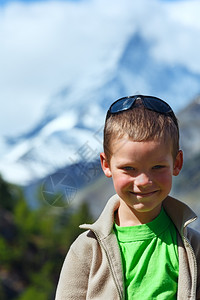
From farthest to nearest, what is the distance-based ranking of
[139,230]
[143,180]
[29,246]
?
[29,246]
[139,230]
[143,180]

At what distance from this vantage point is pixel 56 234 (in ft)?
171

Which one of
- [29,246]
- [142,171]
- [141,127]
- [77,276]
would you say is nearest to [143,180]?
[142,171]

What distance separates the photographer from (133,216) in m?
2.32

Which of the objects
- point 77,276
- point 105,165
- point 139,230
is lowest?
point 77,276

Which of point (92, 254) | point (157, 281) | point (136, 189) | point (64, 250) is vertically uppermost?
point (64, 250)

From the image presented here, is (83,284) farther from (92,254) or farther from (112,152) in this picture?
(112,152)

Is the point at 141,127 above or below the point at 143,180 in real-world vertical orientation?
above

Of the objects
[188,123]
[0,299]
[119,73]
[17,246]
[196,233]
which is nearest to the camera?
[196,233]

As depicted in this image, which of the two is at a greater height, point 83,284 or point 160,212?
point 160,212

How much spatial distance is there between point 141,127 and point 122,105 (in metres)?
0.14

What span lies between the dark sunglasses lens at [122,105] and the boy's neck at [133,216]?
38 centimetres

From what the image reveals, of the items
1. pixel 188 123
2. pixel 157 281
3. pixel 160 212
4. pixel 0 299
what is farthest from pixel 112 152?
pixel 0 299

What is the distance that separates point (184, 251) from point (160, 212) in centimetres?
20

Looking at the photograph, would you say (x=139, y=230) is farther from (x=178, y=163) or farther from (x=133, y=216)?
(x=178, y=163)
